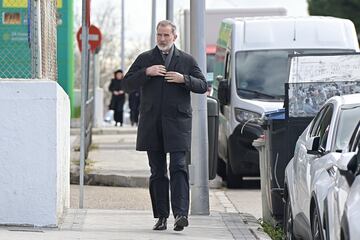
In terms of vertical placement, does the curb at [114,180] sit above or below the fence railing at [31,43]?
below

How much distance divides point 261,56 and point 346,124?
8.98 meters

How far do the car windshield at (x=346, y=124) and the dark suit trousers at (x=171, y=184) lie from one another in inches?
73.2

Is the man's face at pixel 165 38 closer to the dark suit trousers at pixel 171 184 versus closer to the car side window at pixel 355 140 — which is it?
the dark suit trousers at pixel 171 184

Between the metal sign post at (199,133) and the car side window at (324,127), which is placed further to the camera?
the metal sign post at (199,133)

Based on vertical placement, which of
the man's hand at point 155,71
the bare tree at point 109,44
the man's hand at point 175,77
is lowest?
the bare tree at point 109,44

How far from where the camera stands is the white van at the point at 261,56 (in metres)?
17.6

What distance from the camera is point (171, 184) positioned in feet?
34.6

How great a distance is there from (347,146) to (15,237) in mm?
2957

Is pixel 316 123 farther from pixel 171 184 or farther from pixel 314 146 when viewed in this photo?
pixel 171 184

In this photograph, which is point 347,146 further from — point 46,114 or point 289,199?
point 46,114

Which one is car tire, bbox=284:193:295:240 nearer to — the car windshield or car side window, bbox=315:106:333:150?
car side window, bbox=315:106:333:150

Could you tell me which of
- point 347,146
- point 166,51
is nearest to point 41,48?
point 166,51

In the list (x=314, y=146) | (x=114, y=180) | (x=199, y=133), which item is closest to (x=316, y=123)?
(x=314, y=146)

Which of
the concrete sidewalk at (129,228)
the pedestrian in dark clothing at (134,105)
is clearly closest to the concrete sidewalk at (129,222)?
the concrete sidewalk at (129,228)
